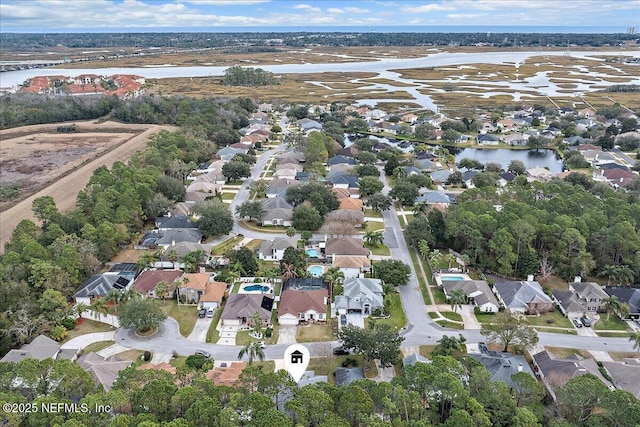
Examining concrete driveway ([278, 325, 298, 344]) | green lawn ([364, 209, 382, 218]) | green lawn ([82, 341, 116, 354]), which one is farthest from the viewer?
green lawn ([364, 209, 382, 218])

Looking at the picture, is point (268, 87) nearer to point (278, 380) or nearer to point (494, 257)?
point (494, 257)

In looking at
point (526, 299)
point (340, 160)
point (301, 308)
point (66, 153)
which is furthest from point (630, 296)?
point (66, 153)

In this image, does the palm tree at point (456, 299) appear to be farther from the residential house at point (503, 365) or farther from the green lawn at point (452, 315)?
the residential house at point (503, 365)

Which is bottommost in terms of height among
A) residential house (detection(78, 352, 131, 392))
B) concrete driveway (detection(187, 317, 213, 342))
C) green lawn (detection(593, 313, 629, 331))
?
green lawn (detection(593, 313, 629, 331))

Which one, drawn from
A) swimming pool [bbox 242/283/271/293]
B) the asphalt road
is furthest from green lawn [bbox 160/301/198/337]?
swimming pool [bbox 242/283/271/293]

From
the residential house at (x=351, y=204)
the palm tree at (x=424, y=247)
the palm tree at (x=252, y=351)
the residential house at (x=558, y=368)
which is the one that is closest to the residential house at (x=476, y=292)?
the palm tree at (x=424, y=247)

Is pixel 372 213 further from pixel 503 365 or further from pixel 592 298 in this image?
pixel 503 365

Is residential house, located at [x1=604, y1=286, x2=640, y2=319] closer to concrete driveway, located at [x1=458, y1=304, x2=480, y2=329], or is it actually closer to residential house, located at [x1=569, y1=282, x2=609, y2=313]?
residential house, located at [x1=569, y1=282, x2=609, y2=313]
